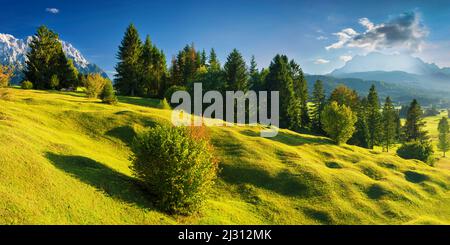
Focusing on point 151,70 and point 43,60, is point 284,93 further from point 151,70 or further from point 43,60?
point 43,60

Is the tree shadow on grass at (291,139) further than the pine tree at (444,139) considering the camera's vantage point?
No

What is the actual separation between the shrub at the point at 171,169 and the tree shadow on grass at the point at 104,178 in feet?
4.76

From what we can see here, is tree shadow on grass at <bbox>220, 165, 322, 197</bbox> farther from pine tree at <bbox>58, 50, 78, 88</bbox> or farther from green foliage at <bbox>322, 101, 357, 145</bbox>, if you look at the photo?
pine tree at <bbox>58, 50, 78, 88</bbox>

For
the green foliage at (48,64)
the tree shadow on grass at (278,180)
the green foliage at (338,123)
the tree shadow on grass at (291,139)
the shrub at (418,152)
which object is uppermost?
the green foliage at (48,64)

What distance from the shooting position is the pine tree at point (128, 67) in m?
99.6

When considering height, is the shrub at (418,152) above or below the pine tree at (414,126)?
below

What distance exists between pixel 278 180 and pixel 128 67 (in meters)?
72.8

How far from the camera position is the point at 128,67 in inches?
3907

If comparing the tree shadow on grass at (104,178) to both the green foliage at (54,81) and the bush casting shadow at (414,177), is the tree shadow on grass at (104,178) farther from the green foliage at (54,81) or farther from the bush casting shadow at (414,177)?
the green foliage at (54,81)

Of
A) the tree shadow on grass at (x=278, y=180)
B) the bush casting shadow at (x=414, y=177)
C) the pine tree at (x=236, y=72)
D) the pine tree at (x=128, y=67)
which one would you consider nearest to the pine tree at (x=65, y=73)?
the pine tree at (x=128, y=67)

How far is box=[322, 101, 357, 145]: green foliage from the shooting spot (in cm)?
7081

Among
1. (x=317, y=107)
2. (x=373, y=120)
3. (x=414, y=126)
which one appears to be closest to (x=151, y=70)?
(x=317, y=107)

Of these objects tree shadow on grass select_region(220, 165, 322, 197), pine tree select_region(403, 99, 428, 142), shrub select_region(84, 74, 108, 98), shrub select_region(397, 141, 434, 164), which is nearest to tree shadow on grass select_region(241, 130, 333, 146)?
tree shadow on grass select_region(220, 165, 322, 197)
